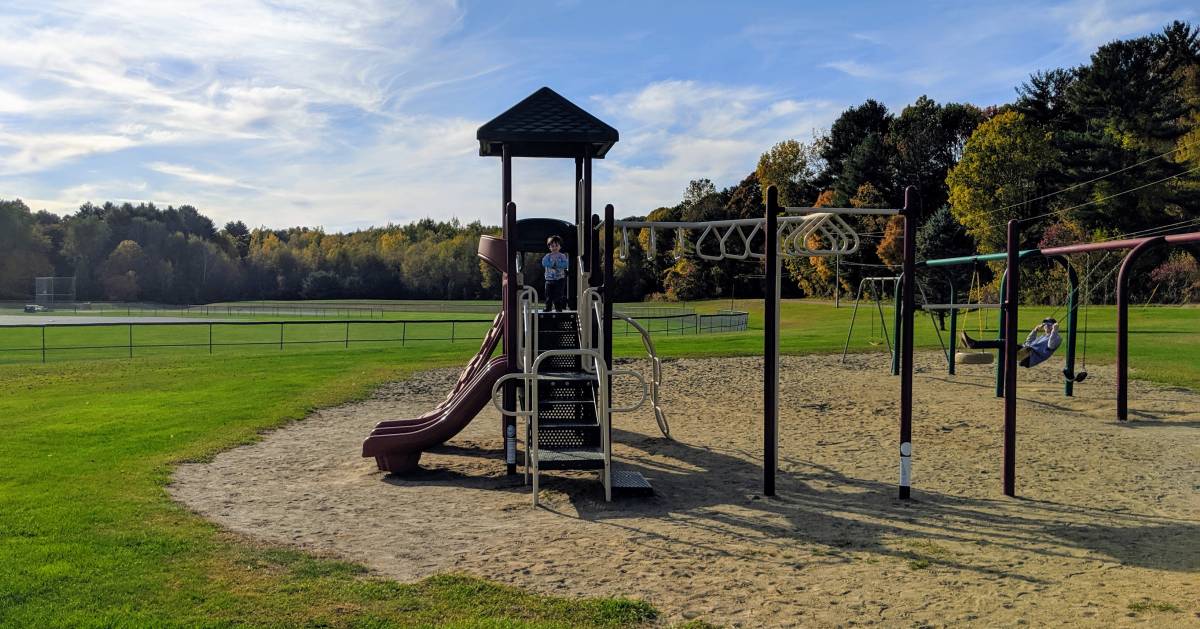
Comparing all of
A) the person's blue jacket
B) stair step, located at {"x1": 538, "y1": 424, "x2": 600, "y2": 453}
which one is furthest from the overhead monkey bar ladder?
the person's blue jacket

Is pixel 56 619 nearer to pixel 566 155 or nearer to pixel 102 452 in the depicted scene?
pixel 102 452

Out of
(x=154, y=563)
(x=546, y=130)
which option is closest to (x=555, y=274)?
(x=546, y=130)

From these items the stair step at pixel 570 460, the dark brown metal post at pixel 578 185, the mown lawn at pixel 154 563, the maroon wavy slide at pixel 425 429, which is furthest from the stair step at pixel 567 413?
the mown lawn at pixel 154 563

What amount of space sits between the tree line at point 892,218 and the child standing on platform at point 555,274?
1.42 metres

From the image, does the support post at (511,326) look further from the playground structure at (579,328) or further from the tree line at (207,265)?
the tree line at (207,265)

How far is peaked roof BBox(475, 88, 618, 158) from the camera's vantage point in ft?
32.7

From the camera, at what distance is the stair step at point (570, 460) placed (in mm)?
7676

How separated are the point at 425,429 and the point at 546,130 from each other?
378 cm

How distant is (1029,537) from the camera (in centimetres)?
645

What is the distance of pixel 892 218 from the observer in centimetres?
6081

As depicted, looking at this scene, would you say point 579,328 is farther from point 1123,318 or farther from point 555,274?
point 1123,318

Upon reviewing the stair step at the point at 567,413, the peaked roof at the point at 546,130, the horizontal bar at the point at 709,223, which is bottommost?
the stair step at the point at 567,413

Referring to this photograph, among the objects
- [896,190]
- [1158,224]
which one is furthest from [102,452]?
[896,190]

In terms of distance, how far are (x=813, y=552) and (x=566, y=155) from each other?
20.3 feet
